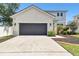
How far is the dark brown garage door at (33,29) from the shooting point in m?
35.8

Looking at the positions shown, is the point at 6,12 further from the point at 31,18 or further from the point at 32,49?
the point at 32,49

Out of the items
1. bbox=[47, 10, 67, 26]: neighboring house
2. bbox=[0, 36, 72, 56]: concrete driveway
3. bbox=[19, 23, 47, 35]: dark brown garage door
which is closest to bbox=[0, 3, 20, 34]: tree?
bbox=[19, 23, 47, 35]: dark brown garage door

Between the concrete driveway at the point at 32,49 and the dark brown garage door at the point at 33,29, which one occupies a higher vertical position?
the dark brown garage door at the point at 33,29

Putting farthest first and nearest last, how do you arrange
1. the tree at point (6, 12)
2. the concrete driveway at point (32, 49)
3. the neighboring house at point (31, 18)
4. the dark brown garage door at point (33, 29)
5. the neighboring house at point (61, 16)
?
1. the neighboring house at point (61, 16)
2. the tree at point (6, 12)
3. the dark brown garage door at point (33, 29)
4. the neighboring house at point (31, 18)
5. the concrete driveway at point (32, 49)

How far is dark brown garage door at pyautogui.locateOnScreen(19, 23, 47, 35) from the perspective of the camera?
1411 inches

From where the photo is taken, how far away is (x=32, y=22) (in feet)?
113

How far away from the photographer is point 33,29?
1417 inches

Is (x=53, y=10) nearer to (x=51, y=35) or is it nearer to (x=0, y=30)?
(x=51, y=35)

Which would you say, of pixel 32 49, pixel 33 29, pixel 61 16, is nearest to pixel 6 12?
pixel 33 29

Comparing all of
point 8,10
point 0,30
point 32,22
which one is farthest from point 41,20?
point 8,10

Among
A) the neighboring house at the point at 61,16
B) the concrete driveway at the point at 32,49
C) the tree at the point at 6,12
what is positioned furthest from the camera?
the neighboring house at the point at 61,16

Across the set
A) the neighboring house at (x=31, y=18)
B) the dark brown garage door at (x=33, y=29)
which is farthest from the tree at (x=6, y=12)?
the neighboring house at (x=31, y=18)

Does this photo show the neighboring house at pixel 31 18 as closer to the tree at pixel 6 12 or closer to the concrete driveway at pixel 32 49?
the tree at pixel 6 12

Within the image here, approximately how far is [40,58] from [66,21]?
1432 inches
